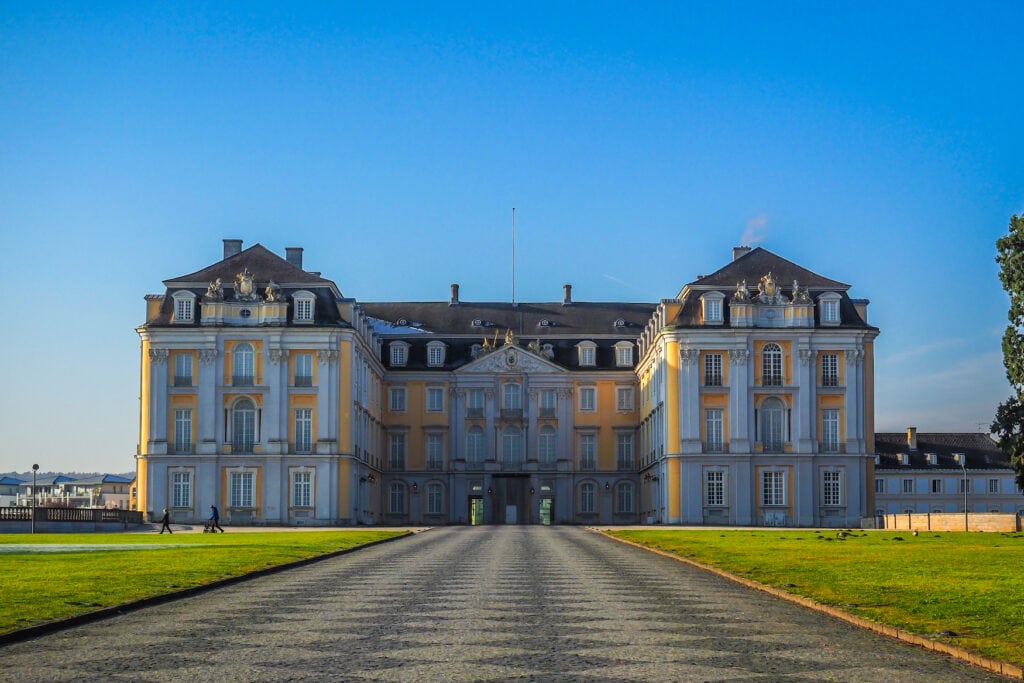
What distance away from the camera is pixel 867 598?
20016 millimetres

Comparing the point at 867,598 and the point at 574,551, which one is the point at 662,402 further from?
the point at 867,598

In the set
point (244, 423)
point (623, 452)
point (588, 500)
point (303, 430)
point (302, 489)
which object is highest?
point (244, 423)

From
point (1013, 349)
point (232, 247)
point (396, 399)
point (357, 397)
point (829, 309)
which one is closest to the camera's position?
point (1013, 349)

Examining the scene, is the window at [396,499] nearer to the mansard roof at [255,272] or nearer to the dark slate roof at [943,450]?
the mansard roof at [255,272]

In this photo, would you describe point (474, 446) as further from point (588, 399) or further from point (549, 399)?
point (588, 399)

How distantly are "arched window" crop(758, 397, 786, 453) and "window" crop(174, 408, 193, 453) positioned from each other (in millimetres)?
32354

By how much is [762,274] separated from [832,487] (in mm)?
12812

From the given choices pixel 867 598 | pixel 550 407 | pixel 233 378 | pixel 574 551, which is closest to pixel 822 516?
pixel 550 407

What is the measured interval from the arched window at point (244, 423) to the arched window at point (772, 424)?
1134 inches

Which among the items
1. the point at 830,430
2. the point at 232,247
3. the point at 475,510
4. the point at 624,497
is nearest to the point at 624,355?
the point at 624,497

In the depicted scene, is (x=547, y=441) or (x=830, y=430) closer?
(x=830, y=430)

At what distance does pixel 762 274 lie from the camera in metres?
81.3

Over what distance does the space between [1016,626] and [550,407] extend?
7839 cm

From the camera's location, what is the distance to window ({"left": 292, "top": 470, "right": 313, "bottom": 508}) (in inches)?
3115
